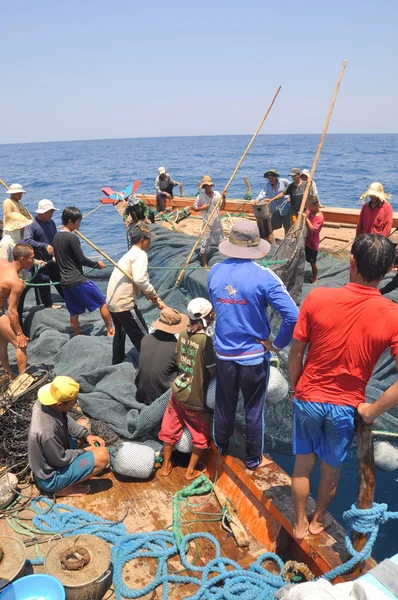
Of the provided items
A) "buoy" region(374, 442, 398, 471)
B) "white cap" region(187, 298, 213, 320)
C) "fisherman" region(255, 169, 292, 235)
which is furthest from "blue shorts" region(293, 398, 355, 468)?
"fisherman" region(255, 169, 292, 235)

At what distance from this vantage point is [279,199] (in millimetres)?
8328

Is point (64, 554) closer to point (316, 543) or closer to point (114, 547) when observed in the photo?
point (114, 547)

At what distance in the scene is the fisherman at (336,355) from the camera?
2273 mm

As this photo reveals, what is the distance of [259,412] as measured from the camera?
132 inches

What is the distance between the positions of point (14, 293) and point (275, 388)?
272 cm

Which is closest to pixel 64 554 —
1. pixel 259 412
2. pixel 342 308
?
pixel 259 412

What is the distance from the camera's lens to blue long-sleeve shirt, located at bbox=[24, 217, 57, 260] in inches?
253

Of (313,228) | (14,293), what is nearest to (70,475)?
(14,293)

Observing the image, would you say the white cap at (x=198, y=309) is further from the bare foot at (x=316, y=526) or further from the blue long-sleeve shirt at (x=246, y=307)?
the bare foot at (x=316, y=526)

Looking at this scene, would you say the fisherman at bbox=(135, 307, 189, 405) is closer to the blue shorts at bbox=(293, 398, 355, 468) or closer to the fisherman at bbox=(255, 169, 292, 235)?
the blue shorts at bbox=(293, 398, 355, 468)

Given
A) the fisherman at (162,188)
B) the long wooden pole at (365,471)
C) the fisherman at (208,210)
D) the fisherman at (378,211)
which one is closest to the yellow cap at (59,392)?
the long wooden pole at (365,471)

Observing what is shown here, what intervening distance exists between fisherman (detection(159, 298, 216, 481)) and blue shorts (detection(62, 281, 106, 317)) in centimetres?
255

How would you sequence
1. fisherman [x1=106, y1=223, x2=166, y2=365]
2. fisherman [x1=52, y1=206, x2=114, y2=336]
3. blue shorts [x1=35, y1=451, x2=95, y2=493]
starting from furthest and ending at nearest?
fisherman [x1=52, y1=206, x2=114, y2=336] < fisherman [x1=106, y1=223, x2=166, y2=365] < blue shorts [x1=35, y1=451, x2=95, y2=493]

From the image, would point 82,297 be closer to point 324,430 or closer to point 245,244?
point 245,244
